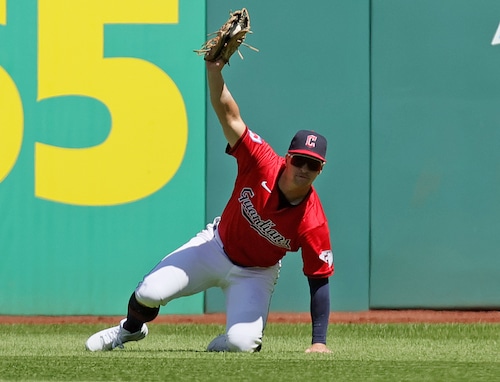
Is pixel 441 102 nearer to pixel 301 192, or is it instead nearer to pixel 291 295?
pixel 291 295

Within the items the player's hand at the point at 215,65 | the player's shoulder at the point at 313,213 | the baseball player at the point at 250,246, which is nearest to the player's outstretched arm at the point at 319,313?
the baseball player at the point at 250,246

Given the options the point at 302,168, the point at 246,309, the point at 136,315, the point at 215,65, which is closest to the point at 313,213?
the point at 302,168

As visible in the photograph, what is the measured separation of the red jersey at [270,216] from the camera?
20.1ft

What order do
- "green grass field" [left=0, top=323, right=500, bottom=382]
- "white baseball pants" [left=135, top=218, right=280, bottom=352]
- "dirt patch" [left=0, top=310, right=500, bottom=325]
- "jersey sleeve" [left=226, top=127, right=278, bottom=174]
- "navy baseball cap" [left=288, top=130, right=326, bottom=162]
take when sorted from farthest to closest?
Answer: "dirt patch" [left=0, top=310, right=500, bottom=325], "white baseball pants" [left=135, top=218, right=280, bottom=352], "jersey sleeve" [left=226, top=127, right=278, bottom=174], "navy baseball cap" [left=288, top=130, right=326, bottom=162], "green grass field" [left=0, top=323, right=500, bottom=382]

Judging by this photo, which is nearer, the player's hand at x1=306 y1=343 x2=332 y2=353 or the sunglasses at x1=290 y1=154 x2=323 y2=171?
the sunglasses at x1=290 y1=154 x2=323 y2=171

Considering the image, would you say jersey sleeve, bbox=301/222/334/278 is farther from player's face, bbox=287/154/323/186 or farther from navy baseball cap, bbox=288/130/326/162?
navy baseball cap, bbox=288/130/326/162

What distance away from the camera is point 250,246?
6395 mm

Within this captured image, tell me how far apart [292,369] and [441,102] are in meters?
4.37

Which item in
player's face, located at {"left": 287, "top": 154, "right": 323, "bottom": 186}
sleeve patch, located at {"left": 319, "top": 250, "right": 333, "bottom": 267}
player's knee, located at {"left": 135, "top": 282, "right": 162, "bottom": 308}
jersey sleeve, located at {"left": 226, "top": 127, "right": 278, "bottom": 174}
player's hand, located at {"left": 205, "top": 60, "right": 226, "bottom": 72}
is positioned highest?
player's hand, located at {"left": 205, "top": 60, "right": 226, "bottom": 72}

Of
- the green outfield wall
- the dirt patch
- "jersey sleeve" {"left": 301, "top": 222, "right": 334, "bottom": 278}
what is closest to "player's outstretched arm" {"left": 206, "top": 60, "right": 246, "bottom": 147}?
"jersey sleeve" {"left": 301, "top": 222, "right": 334, "bottom": 278}

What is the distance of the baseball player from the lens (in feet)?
20.0

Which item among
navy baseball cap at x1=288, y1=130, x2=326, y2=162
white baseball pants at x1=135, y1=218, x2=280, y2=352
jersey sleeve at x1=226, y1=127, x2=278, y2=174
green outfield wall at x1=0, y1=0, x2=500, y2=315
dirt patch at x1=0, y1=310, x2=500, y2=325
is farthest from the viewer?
green outfield wall at x1=0, y1=0, x2=500, y2=315

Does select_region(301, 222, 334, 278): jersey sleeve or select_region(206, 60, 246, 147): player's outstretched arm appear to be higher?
select_region(206, 60, 246, 147): player's outstretched arm

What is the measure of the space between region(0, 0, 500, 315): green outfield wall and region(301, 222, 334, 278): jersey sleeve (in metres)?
2.91
